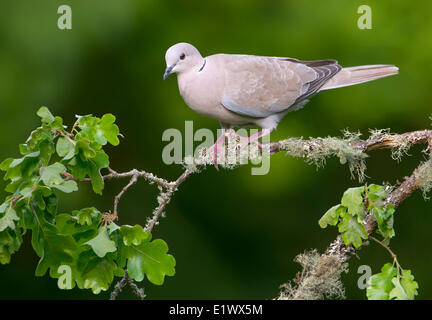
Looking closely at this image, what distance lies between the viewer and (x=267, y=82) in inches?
152

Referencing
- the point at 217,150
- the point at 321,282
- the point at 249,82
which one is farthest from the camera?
the point at 249,82

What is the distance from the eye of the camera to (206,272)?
5410mm

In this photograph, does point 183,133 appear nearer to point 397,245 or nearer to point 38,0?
point 38,0

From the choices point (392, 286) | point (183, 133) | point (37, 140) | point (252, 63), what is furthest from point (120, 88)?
point (392, 286)

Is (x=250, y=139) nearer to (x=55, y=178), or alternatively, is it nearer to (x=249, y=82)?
(x=249, y=82)

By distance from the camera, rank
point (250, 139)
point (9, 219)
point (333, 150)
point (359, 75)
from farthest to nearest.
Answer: point (359, 75) → point (250, 139) → point (333, 150) → point (9, 219)

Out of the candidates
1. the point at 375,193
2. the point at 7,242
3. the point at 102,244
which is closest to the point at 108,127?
the point at 102,244

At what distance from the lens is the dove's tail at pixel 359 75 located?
3965 millimetres

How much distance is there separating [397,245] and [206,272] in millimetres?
1523

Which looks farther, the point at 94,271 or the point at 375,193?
the point at 375,193

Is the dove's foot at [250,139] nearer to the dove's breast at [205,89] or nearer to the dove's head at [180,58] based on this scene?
the dove's breast at [205,89]

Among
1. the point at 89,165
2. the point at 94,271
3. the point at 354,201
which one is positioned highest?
the point at 89,165

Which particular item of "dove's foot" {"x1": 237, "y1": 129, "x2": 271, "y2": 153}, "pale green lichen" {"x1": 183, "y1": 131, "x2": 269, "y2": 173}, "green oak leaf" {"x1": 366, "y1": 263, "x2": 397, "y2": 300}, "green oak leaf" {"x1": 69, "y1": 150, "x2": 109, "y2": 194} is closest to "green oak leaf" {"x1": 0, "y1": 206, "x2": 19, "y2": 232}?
"green oak leaf" {"x1": 69, "y1": 150, "x2": 109, "y2": 194}

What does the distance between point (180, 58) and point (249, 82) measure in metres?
0.46
